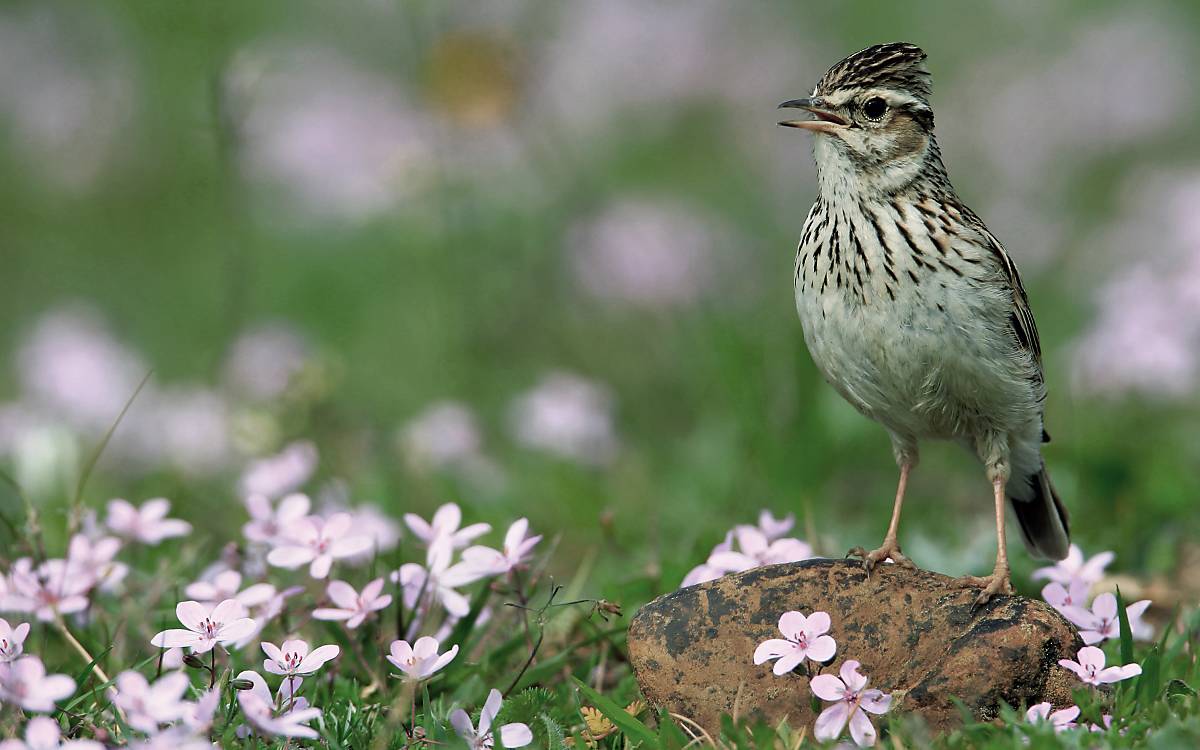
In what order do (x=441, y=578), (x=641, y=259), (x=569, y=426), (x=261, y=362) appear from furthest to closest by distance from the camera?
(x=641, y=259), (x=261, y=362), (x=569, y=426), (x=441, y=578)

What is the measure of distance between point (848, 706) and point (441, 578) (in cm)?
123

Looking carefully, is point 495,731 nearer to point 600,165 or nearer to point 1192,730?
point 1192,730

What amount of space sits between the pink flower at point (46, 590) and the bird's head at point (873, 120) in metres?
2.64

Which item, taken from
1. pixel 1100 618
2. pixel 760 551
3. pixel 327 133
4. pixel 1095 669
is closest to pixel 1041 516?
pixel 1100 618

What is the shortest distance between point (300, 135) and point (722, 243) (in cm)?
534

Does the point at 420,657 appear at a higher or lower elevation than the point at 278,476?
higher

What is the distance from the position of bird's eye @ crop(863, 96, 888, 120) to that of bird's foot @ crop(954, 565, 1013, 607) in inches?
59.2

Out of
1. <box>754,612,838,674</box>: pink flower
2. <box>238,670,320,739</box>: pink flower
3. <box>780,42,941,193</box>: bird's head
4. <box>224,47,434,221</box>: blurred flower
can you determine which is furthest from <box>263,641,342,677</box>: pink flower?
<box>224,47,434,221</box>: blurred flower

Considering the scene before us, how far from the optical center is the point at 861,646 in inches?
153

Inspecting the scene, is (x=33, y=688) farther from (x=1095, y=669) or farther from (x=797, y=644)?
(x=1095, y=669)

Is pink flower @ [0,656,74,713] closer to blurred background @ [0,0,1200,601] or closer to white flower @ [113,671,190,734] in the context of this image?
white flower @ [113,671,190,734]

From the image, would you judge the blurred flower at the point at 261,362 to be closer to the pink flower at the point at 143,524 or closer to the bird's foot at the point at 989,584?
the pink flower at the point at 143,524

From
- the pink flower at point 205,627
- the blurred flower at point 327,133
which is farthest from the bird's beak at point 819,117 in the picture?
the blurred flower at point 327,133

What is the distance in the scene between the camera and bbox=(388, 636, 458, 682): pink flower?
365cm
